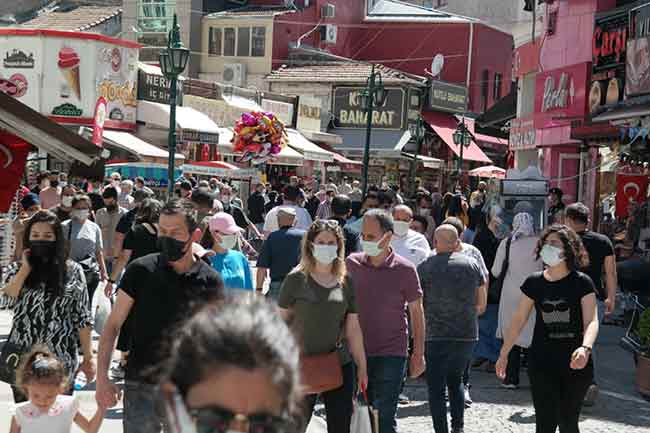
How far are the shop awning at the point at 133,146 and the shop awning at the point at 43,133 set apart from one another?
65.3ft

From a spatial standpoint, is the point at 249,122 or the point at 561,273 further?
the point at 249,122

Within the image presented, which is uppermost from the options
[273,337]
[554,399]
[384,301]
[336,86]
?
[336,86]

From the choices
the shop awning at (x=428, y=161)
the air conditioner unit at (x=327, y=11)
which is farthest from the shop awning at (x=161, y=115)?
the air conditioner unit at (x=327, y=11)

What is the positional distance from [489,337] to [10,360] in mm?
6227

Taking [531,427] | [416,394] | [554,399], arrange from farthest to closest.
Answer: [416,394]
[531,427]
[554,399]

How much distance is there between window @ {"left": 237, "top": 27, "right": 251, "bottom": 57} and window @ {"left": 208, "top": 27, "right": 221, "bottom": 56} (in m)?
0.84

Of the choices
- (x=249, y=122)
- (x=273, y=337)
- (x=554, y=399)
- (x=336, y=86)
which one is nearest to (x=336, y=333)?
(x=554, y=399)

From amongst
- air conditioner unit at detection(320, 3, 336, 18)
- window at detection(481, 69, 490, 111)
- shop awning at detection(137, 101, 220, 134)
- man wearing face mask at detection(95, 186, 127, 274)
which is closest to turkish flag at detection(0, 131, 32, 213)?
man wearing face mask at detection(95, 186, 127, 274)

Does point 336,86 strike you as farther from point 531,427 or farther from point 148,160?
point 531,427

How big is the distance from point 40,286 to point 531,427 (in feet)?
14.1

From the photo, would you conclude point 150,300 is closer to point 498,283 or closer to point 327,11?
point 498,283

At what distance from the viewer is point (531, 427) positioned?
8992 mm

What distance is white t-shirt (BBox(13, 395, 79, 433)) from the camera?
5590 millimetres

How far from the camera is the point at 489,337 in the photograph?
37.9ft
